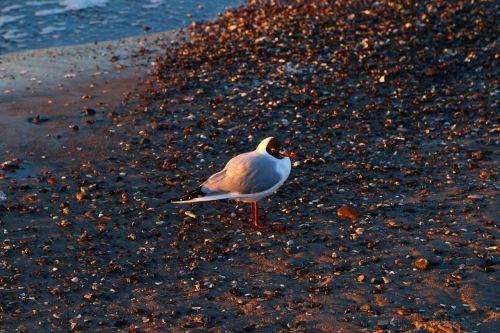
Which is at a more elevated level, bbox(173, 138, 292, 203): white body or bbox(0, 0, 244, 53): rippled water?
bbox(0, 0, 244, 53): rippled water

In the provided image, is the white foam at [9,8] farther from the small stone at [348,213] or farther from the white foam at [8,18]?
the small stone at [348,213]

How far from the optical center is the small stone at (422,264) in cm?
698

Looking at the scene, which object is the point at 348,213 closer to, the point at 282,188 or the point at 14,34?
the point at 282,188

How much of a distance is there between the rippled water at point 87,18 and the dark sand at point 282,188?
67.0 inches

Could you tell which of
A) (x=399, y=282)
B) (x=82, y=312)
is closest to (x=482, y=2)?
(x=399, y=282)

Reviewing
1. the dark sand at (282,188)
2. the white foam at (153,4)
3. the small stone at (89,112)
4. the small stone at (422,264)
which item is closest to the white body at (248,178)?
the dark sand at (282,188)

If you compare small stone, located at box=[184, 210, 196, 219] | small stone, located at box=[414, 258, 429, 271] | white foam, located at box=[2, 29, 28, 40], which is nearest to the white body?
small stone, located at box=[184, 210, 196, 219]

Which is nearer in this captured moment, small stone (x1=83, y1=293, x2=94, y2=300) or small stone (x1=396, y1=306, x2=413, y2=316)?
small stone (x1=396, y1=306, x2=413, y2=316)

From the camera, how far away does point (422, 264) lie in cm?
700

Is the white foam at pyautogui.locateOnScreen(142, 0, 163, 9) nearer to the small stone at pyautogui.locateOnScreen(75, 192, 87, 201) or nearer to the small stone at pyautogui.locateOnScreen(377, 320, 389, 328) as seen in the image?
the small stone at pyautogui.locateOnScreen(75, 192, 87, 201)

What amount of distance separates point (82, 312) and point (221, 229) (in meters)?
2.26

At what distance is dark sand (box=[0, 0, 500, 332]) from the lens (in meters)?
6.58

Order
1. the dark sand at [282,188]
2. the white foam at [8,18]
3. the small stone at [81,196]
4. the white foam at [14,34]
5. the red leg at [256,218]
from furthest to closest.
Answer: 1. the white foam at [8,18]
2. the white foam at [14,34]
3. the small stone at [81,196]
4. the red leg at [256,218]
5. the dark sand at [282,188]

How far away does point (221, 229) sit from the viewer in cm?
833
